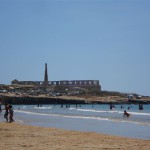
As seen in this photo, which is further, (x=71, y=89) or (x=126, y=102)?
(x=71, y=89)

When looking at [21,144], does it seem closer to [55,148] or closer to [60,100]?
[55,148]

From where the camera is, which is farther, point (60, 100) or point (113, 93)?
point (113, 93)

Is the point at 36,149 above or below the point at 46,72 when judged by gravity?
below

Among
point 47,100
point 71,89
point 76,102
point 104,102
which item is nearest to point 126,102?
point 104,102

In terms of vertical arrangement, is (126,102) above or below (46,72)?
below

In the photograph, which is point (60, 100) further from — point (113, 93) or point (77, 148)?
point (77, 148)

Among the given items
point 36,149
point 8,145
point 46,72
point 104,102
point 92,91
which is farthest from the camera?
point 46,72

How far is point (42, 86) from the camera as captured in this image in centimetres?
18400

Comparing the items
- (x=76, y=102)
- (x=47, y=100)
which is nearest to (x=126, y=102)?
(x=76, y=102)

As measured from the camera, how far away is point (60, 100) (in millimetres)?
141250

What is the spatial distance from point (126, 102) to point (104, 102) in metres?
10.9

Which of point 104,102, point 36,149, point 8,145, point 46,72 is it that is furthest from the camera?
point 46,72

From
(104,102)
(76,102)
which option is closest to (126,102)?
(104,102)

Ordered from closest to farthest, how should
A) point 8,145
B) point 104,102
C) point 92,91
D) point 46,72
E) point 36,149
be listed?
point 36,149 → point 8,145 → point 104,102 → point 92,91 → point 46,72
